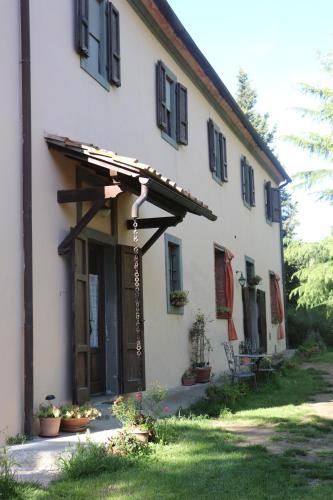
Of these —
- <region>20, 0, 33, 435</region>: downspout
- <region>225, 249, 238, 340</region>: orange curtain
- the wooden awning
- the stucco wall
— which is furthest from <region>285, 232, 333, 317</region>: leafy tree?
the stucco wall

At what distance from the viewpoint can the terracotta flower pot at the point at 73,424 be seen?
6535 millimetres

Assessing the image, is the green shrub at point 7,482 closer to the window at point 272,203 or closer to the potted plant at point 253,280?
the potted plant at point 253,280

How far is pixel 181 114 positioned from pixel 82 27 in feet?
14.0

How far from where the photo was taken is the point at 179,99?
1213cm

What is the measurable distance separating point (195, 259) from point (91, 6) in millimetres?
5537

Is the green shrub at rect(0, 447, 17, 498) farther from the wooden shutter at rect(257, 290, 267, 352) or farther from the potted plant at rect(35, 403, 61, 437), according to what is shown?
the wooden shutter at rect(257, 290, 267, 352)

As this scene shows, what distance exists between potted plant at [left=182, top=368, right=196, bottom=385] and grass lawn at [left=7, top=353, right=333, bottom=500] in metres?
3.86

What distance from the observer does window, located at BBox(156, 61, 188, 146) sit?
11.1 meters

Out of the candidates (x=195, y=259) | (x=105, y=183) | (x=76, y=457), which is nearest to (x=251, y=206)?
(x=195, y=259)

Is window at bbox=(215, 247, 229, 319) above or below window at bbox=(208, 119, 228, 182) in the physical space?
below

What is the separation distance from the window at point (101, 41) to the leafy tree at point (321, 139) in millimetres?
9776

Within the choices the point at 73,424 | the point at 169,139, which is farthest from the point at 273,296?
A: the point at 73,424

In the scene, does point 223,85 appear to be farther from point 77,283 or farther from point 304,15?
point 77,283

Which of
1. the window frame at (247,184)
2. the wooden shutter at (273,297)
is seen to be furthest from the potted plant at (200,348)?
the wooden shutter at (273,297)
